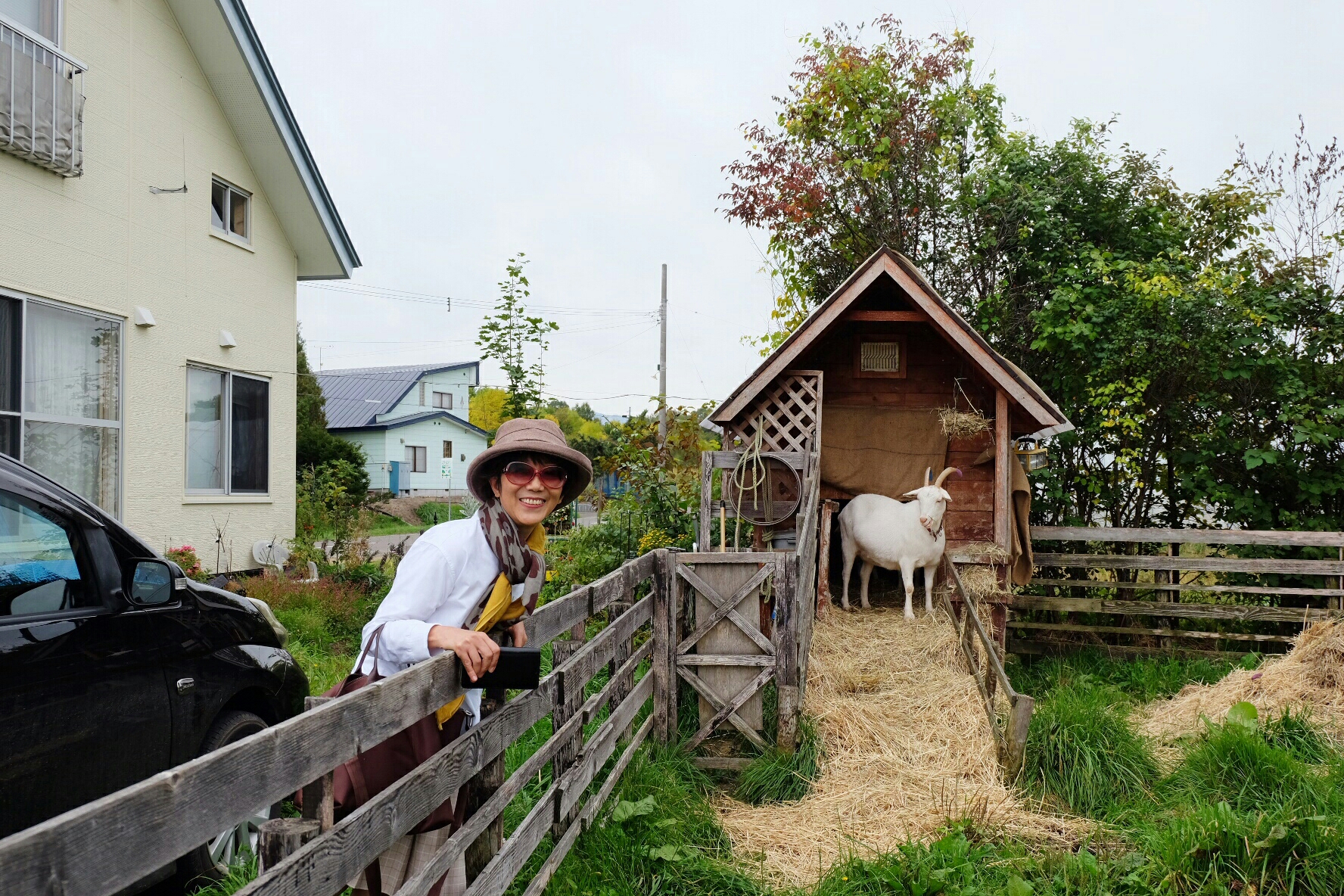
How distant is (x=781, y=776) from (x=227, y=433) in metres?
8.53

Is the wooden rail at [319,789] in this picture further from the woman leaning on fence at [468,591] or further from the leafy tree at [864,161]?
the leafy tree at [864,161]

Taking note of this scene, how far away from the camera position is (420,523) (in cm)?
3064

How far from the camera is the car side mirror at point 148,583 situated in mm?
3543

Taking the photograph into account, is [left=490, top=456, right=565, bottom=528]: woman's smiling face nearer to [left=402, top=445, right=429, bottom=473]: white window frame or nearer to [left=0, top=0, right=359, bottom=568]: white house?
[left=0, top=0, right=359, bottom=568]: white house

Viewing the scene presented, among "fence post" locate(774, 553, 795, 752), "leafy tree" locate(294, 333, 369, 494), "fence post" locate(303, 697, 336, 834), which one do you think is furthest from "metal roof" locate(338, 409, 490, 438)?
"fence post" locate(303, 697, 336, 834)

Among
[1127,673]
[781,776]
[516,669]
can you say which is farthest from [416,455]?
[516,669]

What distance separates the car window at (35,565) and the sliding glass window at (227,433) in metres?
8.01

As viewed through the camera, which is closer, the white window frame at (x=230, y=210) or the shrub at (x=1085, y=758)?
the shrub at (x=1085, y=758)

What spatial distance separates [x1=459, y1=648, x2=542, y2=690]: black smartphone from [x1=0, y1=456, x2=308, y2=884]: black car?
1.53 meters

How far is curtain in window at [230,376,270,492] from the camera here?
455 inches

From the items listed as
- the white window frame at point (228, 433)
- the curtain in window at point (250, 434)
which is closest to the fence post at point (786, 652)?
the white window frame at point (228, 433)

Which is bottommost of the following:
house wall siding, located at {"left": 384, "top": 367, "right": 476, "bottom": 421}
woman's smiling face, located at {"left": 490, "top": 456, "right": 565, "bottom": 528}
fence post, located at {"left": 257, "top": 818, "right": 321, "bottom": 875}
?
fence post, located at {"left": 257, "top": 818, "right": 321, "bottom": 875}

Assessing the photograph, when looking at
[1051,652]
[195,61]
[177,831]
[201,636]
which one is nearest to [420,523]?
[195,61]

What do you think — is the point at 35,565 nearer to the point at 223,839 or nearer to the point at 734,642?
the point at 223,839
